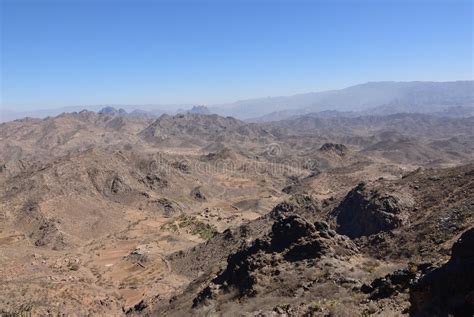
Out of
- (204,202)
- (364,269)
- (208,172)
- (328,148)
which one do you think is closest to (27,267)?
(364,269)

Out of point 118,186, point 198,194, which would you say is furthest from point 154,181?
point 118,186

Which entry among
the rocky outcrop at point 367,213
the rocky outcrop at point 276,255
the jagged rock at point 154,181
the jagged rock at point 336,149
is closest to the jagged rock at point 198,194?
the jagged rock at point 154,181

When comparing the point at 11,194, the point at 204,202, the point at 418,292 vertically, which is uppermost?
the point at 418,292

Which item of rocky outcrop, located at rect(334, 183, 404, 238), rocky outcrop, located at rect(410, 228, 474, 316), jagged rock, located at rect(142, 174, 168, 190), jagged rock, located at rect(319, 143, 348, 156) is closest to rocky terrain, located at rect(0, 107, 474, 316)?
rocky outcrop, located at rect(410, 228, 474, 316)

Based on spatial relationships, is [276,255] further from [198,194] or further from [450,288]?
[198,194]

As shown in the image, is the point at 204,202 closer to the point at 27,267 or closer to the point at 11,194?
the point at 11,194

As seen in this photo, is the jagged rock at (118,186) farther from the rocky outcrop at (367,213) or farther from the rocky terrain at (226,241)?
the rocky outcrop at (367,213)

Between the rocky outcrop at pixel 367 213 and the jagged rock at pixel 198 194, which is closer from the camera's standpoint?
the rocky outcrop at pixel 367 213

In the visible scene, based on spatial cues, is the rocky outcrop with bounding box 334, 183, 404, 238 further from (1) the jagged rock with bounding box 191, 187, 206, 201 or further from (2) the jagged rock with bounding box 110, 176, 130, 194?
(2) the jagged rock with bounding box 110, 176, 130, 194
